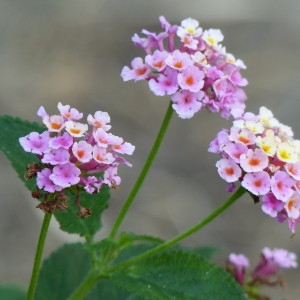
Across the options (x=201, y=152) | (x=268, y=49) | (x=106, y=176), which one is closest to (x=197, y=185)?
(x=201, y=152)

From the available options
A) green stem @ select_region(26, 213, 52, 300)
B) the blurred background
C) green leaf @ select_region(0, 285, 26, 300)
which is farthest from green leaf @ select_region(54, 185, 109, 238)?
the blurred background

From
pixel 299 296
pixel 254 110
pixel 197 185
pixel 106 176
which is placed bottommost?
pixel 106 176

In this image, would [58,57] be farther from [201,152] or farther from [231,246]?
[231,246]

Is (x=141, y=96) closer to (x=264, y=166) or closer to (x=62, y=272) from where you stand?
(x=62, y=272)

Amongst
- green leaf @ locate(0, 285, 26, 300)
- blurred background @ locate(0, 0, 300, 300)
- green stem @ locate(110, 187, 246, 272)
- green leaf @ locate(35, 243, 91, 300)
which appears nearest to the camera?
green stem @ locate(110, 187, 246, 272)

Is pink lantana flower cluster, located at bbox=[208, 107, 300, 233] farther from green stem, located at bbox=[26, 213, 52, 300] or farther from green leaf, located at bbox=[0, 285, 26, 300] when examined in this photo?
green leaf, located at bbox=[0, 285, 26, 300]

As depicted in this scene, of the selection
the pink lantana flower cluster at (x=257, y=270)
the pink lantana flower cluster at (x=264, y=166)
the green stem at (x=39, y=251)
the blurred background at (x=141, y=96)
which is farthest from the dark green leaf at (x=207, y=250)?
the blurred background at (x=141, y=96)
